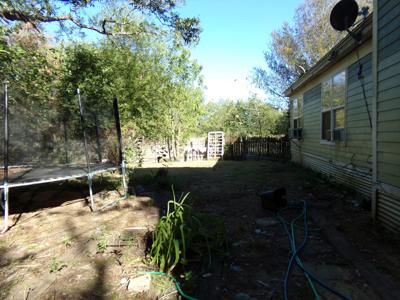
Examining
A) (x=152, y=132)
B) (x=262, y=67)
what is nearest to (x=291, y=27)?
(x=262, y=67)

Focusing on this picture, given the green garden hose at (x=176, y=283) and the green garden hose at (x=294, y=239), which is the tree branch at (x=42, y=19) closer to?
the green garden hose at (x=176, y=283)

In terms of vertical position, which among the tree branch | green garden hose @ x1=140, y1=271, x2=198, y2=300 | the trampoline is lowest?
green garden hose @ x1=140, y1=271, x2=198, y2=300

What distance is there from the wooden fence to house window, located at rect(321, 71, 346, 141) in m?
5.59

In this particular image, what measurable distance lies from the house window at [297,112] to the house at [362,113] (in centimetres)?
32

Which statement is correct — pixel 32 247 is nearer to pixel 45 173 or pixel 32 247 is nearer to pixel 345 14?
pixel 45 173

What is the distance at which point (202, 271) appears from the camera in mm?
2574

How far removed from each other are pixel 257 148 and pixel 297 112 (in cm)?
404

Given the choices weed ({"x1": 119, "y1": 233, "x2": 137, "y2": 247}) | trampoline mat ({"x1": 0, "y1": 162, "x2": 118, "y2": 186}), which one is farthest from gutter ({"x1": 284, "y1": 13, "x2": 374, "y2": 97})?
trampoline mat ({"x1": 0, "y1": 162, "x2": 118, "y2": 186})

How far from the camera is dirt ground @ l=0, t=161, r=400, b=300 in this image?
2297 millimetres

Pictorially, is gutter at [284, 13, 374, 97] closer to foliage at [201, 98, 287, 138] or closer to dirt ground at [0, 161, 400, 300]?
dirt ground at [0, 161, 400, 300]

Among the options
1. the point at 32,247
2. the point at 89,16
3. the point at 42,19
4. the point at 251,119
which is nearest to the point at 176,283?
the point at 32,247

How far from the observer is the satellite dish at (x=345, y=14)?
4676mm

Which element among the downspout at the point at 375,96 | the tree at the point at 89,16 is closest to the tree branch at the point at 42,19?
the tree at the point at 89,16

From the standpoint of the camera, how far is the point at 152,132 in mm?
12852
